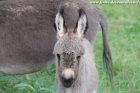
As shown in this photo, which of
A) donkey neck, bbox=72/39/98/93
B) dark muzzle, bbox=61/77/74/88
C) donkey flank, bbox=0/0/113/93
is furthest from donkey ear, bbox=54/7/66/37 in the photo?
donkey flank, bbox=0/0/113/93

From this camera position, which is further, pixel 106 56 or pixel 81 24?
pixel 106 56

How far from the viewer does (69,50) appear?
4.08 metres

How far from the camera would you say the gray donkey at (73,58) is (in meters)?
4.05

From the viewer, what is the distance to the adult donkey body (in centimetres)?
525

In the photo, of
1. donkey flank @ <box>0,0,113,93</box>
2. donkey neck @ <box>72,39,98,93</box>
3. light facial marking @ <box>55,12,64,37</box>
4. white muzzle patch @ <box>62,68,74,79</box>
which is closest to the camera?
white muzzle patch @ <box>62,68,74,79</box>

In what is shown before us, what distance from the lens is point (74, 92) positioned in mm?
4406

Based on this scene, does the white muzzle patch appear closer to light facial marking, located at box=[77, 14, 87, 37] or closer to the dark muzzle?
the dark muzzle

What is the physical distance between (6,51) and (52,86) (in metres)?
0.76

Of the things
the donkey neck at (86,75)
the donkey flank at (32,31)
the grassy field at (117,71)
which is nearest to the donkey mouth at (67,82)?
the donkey neck at (86,75)

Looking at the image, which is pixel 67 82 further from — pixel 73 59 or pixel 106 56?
pixel 106 56

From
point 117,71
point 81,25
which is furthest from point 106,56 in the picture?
point 117,71

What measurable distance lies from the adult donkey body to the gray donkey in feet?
2.41

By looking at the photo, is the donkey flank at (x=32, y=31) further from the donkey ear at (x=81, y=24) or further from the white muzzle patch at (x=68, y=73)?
the white muzzle patch at (x=68, y=73)

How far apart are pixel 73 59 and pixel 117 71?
8.63ft
